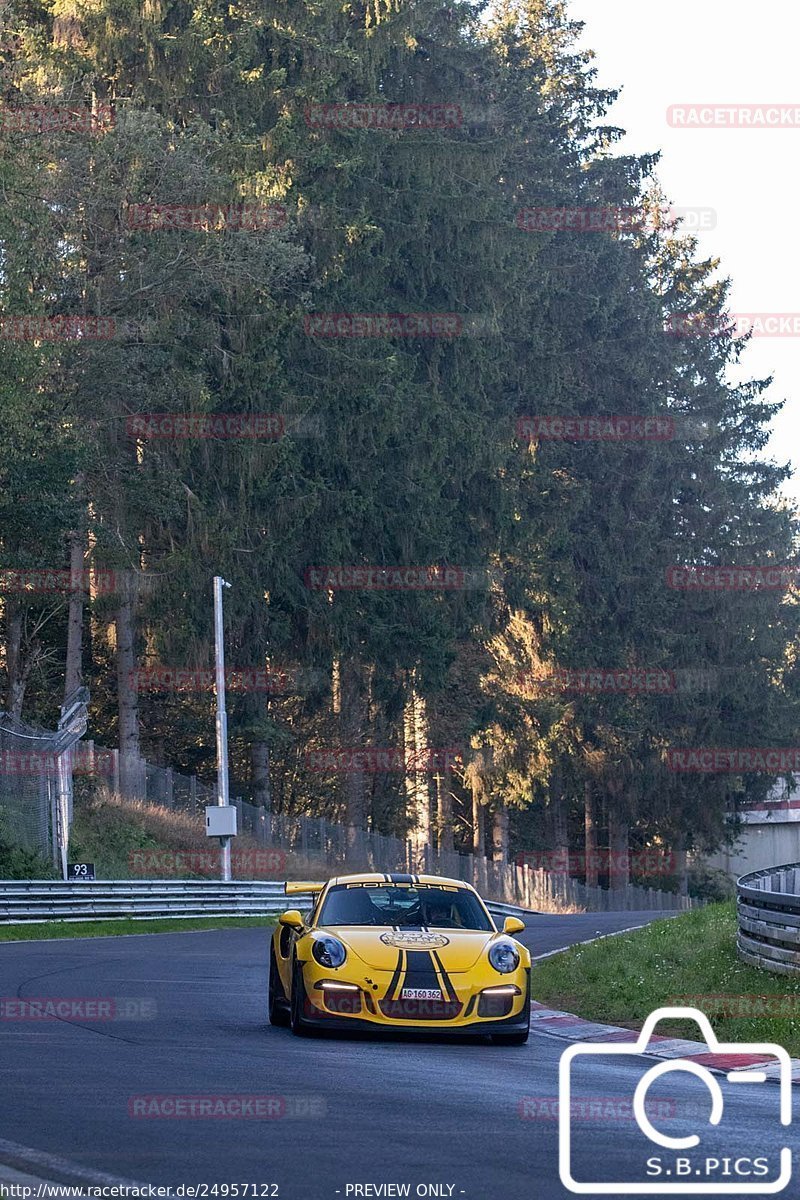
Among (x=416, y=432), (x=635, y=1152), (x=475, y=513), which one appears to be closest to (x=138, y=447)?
(x=416, y=432)

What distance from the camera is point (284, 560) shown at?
A: 48969 millimetres

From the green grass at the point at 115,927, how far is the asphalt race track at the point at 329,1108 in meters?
14.6

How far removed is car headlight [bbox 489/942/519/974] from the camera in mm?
13695

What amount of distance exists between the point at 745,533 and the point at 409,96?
25.4 m

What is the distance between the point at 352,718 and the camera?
55.2 metres

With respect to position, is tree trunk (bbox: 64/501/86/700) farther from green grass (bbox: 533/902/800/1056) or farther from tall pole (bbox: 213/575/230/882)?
green grass (bbox: 533/902/800/1056)

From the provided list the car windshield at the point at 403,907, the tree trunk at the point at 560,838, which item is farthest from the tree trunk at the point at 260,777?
the car windshield at the point at 403,907

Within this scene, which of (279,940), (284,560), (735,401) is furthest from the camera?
(735,401)

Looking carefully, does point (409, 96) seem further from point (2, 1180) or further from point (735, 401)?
point (2, 1180)

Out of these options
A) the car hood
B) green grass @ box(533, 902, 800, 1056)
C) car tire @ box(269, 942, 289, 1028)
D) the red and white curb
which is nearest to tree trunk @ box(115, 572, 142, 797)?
green grass @ box(533, 902, 800, 1056)

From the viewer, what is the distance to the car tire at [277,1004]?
14.5m

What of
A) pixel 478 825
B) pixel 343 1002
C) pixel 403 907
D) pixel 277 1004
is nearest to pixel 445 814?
pixel 478 825

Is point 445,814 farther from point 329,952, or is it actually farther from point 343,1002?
point 343,1002

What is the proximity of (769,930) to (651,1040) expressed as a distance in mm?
3635
